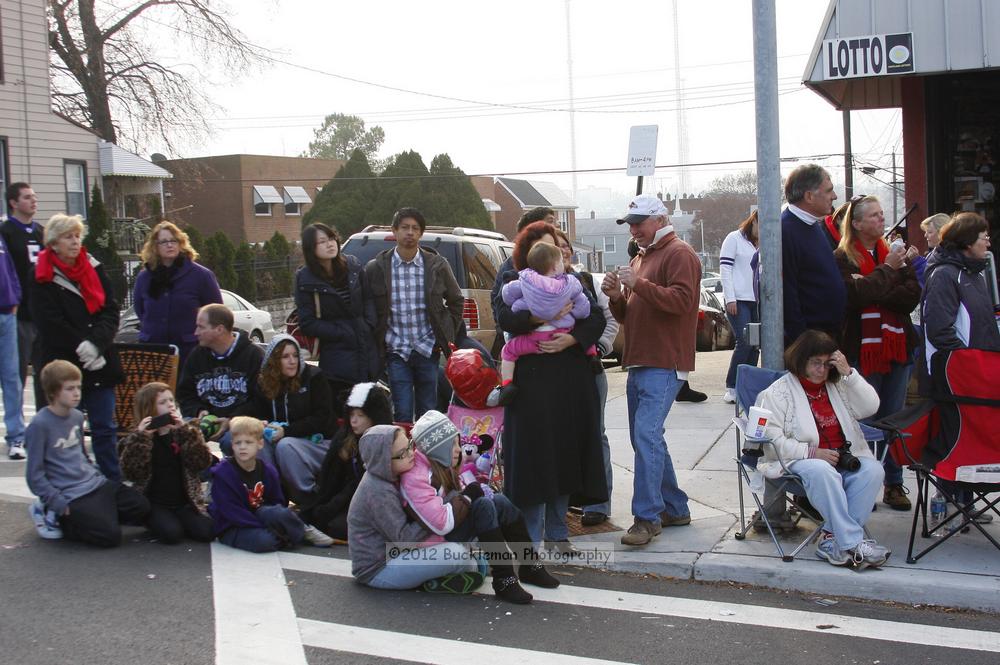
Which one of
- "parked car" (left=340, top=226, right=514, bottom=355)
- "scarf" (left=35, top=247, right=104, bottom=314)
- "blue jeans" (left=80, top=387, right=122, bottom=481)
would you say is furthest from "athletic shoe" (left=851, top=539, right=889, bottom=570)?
"parked car" (left=340, top=226, right=514, bottom=355)

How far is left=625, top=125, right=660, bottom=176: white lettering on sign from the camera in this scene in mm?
8922

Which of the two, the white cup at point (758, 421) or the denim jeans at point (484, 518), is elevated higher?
the white cup at point (758, 421)

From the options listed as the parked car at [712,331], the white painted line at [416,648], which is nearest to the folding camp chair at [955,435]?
the white painted line at [416,648]

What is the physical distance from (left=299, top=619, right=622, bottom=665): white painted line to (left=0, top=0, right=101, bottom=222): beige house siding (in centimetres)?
2217

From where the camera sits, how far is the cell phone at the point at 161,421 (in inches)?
247

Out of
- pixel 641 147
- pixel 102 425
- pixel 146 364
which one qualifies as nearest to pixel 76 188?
Answer: pixel 146 364

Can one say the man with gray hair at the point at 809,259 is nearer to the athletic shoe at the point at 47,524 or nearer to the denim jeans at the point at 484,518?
the denim jeans at the point at 484,518

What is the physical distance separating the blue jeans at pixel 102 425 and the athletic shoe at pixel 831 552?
4889mm

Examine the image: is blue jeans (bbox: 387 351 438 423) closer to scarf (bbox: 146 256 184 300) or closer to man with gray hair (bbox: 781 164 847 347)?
scarf (bbox: 146 256 184 300)

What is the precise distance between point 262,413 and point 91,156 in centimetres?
2278

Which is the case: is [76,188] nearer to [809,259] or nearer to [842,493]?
[809,259]

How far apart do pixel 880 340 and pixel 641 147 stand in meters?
3.34

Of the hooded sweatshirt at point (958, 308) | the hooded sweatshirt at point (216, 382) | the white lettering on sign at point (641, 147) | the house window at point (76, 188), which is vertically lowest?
the hooded sweatshirt at point (216, 382)

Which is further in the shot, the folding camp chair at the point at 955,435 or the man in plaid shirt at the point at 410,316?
the man in plaid shirt at the point at 410,316
